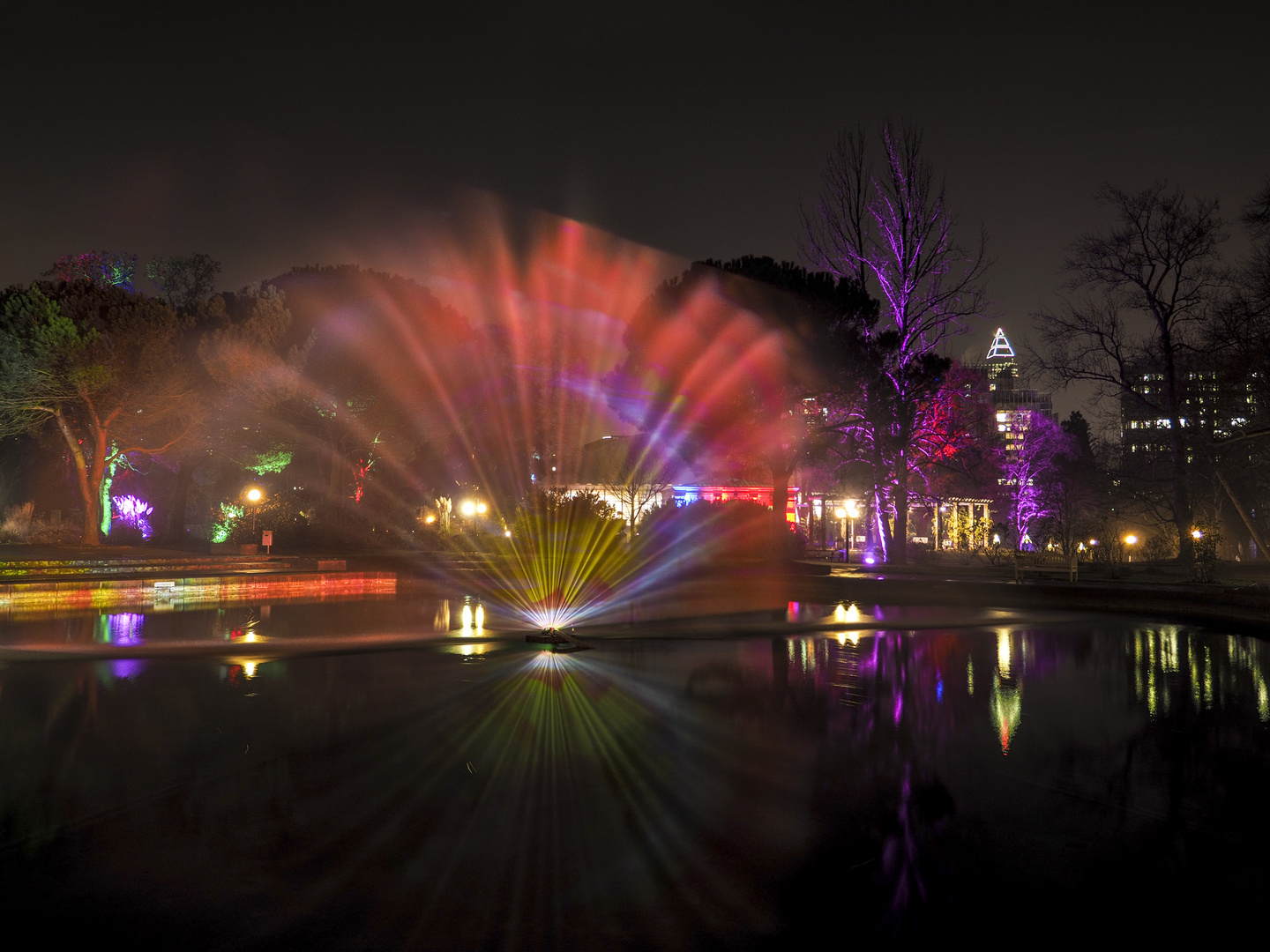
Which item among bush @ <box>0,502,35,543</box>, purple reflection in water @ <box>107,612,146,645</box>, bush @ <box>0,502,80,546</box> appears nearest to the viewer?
purple reflection in water @ <box>107,612,146,645</box>

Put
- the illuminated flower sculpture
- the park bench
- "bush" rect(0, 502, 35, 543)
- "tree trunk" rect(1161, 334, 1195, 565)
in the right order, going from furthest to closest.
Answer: the illuminated flower sculpture → "bush" rect(0, 502, 35, 543) → the park bench → "tree trunk" rect(1161, 334, 1195, 565)

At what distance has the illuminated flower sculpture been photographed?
5459 cm

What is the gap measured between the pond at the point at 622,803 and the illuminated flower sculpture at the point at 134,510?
159 ft

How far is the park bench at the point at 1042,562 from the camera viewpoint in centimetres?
2946

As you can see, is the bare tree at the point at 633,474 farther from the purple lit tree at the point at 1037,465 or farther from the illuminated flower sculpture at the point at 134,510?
the illuminated flower sculpture at the point at 134,510

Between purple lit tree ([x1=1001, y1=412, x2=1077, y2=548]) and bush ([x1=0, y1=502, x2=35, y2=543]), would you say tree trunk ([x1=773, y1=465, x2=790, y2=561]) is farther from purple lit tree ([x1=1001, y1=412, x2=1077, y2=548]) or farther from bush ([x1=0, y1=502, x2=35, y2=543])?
bush ([x1=0, y1=502, x2=35, y2=543])

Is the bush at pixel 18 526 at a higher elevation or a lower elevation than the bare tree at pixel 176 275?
lower

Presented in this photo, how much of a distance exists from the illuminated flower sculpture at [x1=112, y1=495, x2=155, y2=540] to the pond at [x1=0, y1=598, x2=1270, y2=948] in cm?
4843

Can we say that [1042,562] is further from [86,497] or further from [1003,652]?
[86,497]

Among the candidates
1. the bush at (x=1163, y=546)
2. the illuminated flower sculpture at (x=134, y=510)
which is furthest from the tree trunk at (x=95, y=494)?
the bush at (x=1163, y=546)

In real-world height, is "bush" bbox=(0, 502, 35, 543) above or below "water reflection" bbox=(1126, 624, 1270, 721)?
above

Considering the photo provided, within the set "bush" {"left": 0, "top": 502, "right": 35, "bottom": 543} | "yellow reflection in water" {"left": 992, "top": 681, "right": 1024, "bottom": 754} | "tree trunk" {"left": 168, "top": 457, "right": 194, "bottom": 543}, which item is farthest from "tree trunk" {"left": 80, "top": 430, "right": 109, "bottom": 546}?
"yellow reflection in water" {"left": 992, "top": 681, "right": 1024, "bottom": 754}

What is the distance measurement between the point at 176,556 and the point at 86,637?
58.7 feet

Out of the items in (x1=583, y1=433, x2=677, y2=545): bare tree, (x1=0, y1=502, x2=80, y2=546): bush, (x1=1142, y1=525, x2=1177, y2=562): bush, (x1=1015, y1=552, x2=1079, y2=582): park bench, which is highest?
(x1=583, y1=433, x2=677, y2=545): bare tree
